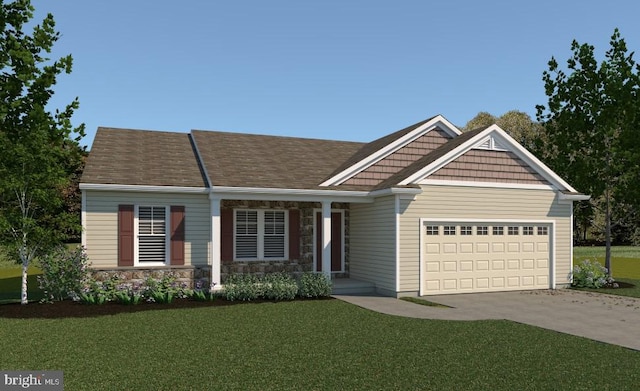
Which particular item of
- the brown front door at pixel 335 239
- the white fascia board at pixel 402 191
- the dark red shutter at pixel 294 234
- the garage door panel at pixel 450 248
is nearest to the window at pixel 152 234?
the dark red shutter at pixel 294 234

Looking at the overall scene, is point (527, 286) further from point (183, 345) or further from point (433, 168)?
point (183, 345)

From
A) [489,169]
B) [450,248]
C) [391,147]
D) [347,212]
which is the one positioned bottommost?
[450,248]

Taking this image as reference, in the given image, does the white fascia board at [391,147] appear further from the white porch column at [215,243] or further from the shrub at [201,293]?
the shrub at [201,293]

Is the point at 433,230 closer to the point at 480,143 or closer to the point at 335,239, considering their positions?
the point at 480,143

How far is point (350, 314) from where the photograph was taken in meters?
12.1

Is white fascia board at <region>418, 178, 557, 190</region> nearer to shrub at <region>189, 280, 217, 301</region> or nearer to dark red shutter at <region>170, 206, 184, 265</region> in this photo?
shrub at <region>189, 280, 217, 301</region>

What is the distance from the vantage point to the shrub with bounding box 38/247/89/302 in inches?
531

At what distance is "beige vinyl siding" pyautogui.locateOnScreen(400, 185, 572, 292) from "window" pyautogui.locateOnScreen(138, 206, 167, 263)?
24.0 feet

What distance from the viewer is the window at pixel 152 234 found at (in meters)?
15.1

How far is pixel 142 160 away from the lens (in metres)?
16.7

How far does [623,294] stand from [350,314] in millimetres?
10347

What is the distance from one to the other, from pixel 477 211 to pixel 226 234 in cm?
835

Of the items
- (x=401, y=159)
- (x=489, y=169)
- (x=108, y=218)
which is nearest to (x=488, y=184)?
(x=489, y=169)

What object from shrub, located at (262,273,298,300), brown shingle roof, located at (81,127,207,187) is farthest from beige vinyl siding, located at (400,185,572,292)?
brown shingle roof, located at (81,127,207,187)
